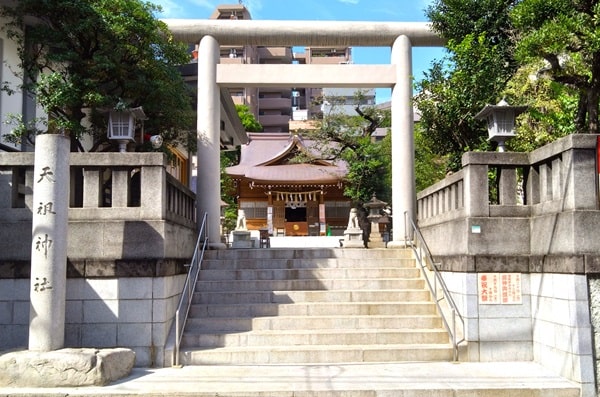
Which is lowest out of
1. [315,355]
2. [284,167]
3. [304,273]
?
[315,355]

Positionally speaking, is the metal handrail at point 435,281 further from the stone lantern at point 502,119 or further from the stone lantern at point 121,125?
the stone lantern at point 121,125

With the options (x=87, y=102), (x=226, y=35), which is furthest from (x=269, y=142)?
(x=87, y=102)

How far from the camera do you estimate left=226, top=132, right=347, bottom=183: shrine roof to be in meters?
30.0

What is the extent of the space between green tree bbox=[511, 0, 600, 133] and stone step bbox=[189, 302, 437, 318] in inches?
156

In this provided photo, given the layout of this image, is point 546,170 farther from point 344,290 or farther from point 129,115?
point 129,115

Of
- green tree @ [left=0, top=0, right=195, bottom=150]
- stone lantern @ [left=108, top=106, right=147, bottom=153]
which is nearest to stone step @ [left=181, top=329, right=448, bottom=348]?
stone lantern @ [left=108, top=106, right=147, bottom=153]

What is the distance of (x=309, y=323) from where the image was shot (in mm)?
8672

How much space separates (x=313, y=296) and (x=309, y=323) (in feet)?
2.74

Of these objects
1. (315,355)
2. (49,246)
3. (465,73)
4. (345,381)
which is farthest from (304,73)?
(345,381)

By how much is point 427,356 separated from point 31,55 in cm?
937

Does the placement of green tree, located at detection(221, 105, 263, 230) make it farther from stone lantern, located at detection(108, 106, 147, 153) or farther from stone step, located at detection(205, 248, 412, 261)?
stone lantern, located at detection(108, 106, 147, 153)

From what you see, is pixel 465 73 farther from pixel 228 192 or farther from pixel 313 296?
pixel 228 192

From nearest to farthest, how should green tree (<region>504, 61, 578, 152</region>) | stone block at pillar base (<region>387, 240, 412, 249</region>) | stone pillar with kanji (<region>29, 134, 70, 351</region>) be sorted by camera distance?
1. stone pillar with kanji (<region>29, 134, 70, 351</region>)
2. green tree (<region>504, 61, 578, 152</region>)
3. stone block at pillar base (<region>387, 240, 412, 249</region>)

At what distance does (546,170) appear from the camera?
25.1ft
